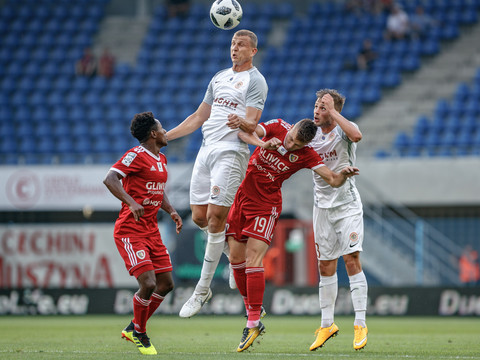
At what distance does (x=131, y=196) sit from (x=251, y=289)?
5.02 ft

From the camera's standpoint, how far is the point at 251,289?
8422 millimetres

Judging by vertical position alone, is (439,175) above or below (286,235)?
above

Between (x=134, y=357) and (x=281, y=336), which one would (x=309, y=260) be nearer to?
(x=281, y=336)

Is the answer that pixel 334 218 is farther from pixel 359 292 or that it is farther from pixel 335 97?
pixel 335 97

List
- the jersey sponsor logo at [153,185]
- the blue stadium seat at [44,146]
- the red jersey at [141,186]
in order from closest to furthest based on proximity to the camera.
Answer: the red jersey at [141,186] → the jersey sponsor logo at [153,185] → the blue stadium seat at [44,146]

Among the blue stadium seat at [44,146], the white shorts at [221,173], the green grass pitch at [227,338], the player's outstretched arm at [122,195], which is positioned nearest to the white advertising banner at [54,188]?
the blue stadium seat at [44,146]

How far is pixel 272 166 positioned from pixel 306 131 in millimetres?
574

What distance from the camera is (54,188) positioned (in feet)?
65.9

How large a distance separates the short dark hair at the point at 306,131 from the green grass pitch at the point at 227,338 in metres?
2.11

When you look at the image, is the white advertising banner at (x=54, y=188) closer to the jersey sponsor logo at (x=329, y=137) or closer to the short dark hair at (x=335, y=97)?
the jersey sponsor logo at (x=329, y=137)

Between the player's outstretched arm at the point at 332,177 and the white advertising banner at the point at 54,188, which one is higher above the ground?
the player's outstretched arm at the point at 332,177

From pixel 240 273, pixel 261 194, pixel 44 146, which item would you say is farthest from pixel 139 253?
pixel 44 146

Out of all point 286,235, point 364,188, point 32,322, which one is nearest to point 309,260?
point 286,235

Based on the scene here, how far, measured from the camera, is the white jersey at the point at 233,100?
28.5 feet
